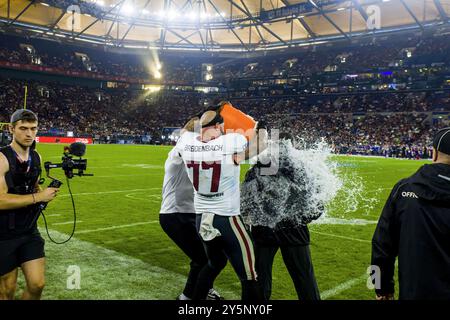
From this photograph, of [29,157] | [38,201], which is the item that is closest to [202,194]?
[38,201]

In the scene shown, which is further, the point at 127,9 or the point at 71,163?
A: the point at 127,9

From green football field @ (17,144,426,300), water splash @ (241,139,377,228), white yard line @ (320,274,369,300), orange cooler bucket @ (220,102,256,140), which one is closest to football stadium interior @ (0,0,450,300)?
green football field @ (17,144,426,300)

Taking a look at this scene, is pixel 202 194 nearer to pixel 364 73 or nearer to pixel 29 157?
pixel 29 157

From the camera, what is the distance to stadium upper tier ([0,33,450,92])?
156 ft

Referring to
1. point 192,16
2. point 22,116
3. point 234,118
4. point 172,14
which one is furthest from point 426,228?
point 192,16

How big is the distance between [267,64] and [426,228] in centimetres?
6048

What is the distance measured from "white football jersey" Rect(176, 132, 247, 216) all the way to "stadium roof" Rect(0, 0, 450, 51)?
36.3 m

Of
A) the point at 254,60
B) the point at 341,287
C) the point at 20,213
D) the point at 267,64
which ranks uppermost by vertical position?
the point at 254,60

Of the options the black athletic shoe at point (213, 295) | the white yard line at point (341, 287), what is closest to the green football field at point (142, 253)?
the white yard line at point (341, 287)

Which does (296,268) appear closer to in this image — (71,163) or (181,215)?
(181,215)

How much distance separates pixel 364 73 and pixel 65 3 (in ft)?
114

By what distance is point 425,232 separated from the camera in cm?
266

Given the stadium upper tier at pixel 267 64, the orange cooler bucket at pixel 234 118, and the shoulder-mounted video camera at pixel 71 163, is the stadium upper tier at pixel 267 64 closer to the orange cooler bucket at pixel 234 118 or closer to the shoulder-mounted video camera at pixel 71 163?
the orange cooler bucket at pixel 234 118

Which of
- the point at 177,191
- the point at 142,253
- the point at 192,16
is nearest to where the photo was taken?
the point at 177,191
